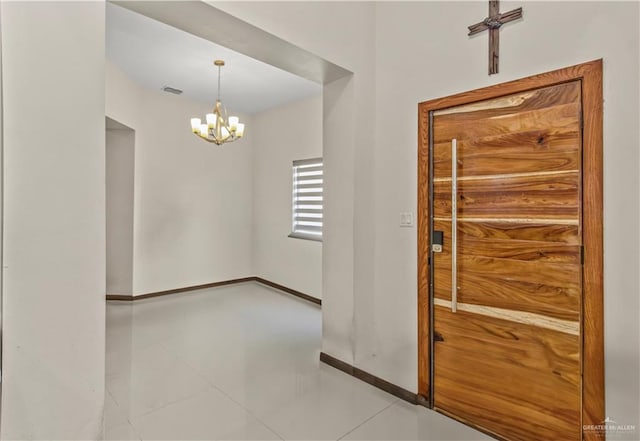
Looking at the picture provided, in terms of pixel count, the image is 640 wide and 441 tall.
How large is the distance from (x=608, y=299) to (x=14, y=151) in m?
2.62

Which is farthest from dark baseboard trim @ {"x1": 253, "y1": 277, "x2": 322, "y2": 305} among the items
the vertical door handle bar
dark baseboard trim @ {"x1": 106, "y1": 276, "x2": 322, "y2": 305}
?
the vertical door handle bar

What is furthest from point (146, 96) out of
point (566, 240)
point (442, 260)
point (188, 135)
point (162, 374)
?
point (566, 240)

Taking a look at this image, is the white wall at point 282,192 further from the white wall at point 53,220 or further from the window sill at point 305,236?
the white wall at point 53,220

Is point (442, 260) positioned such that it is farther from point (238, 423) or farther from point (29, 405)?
point (29, 405)

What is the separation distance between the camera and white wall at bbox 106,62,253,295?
4.59m

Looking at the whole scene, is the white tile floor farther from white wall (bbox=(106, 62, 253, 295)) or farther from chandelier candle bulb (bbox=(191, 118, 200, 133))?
chandelier candle bulb (bbox=(191, 118, 200, 133))

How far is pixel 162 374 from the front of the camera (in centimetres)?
260

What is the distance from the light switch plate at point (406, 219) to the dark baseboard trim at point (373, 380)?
45.1 inches

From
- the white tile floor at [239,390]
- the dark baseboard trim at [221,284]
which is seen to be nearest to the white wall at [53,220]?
the white tile floor at [239,390]

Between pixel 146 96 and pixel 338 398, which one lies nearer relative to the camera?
pixel 338 398

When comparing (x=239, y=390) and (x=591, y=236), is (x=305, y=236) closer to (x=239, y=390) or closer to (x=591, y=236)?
(x=239, y=390)

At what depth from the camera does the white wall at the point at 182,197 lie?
15.1ft

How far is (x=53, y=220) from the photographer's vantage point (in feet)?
4.45

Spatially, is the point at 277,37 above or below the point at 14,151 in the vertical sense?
above
